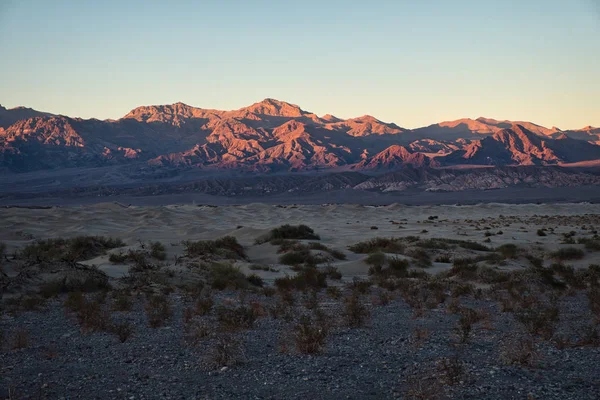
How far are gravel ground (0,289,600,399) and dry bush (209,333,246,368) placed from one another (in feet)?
0.34

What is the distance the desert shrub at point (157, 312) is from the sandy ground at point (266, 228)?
22.3 feet

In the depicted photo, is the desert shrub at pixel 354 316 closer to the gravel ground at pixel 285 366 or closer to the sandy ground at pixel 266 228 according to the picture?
the gravel ground at pixel 285 366

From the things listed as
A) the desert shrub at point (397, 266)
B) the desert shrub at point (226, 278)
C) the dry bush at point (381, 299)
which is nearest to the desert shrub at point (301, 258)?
the desert shrub at point (397, 266)

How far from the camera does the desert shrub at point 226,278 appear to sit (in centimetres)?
1923

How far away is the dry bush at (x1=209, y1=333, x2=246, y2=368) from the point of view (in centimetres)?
963

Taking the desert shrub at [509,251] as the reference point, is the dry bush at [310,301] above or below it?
above

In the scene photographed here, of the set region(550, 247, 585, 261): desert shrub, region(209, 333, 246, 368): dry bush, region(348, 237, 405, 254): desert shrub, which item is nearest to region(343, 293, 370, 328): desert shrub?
region(209, 333, 246, 368): dry bush

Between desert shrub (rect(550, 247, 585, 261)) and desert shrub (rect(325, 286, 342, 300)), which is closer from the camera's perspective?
desert shrub (rect(325, 286, 342, 300))

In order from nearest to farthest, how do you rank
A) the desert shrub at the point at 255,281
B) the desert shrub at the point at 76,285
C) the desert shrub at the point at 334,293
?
the desert shrub at the point at 334,293 < the desert shrub at the point at 76,285 < the desert shrub at the point at 255,281

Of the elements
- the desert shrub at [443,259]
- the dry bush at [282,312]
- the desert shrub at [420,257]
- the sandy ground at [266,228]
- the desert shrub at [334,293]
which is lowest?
the sandy ground at [266,228]

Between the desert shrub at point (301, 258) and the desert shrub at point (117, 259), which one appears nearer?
the desert shrub at point (117, 259)

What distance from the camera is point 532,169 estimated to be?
17338 cm

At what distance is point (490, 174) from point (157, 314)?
17015 cm

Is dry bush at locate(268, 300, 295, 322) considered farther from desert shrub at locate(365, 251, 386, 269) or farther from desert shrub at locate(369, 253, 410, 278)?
desert shrub at locate(365, 251, 386, 269)
